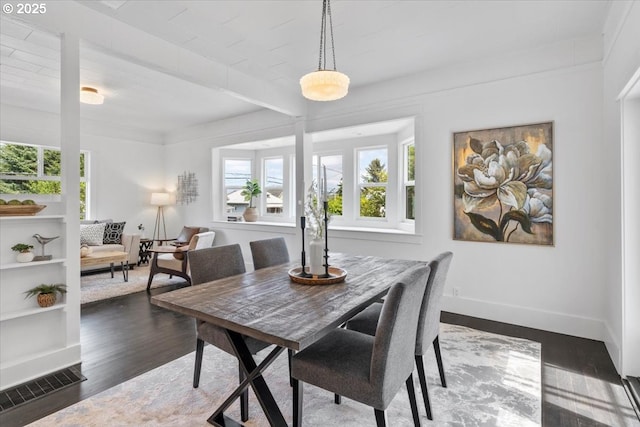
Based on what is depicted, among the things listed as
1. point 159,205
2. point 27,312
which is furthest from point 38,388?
point 159,205

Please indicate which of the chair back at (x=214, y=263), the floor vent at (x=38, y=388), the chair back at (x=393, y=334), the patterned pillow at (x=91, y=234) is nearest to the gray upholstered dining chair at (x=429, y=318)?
the chair back at (x=393, y=334)

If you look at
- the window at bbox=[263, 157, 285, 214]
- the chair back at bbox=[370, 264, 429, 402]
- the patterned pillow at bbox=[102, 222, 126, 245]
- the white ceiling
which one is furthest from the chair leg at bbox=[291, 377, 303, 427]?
the patterned pillow at bbox=[102, 222, 126, 245]

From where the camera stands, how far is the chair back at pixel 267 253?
2.83 m

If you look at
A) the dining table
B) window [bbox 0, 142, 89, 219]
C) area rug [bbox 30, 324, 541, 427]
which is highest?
window [bbox 0, 142, 89, 219]

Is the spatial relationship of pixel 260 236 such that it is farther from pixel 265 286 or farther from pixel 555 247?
pixel 555 247

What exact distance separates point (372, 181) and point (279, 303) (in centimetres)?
390

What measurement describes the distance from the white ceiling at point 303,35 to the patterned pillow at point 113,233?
2357mm

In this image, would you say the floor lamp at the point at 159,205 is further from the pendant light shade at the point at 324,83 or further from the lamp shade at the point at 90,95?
the pendant light shade at the point at 324,83

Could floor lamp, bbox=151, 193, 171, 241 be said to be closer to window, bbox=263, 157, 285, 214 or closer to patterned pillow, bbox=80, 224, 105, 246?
patterned pillow, bbox=80, 224, 105, 246

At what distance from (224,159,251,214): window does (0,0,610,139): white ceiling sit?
234 centimetres

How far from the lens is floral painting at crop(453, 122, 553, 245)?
10.2ft

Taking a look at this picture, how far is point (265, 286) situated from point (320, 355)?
1.92ft

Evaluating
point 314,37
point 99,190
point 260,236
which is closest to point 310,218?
point 314,37

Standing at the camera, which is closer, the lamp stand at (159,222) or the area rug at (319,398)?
the area rug at (319,398)
